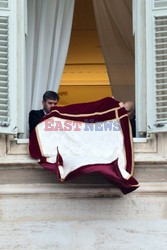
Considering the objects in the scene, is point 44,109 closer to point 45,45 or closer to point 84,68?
point 45,45

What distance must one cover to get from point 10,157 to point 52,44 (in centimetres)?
139

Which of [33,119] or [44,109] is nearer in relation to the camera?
[33,119]

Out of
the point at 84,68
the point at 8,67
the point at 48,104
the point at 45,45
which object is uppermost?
the point at 45,45

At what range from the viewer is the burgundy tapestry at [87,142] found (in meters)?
8.94

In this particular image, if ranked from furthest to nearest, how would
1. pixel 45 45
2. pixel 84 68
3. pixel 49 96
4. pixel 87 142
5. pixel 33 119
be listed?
pixel 84 68 → pixel 45 45 → pixel 49 96 → pixel 33 119 → pixel 87 142

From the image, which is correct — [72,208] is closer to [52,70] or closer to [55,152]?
[55,152]

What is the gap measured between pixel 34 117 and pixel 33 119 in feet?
0.08

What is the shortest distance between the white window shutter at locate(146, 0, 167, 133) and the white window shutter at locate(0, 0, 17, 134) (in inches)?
44.3

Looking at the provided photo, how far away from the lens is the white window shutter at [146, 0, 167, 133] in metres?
9.32

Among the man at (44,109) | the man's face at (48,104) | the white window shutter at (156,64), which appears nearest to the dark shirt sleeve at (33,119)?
the man at (44,109)

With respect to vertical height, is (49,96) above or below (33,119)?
above

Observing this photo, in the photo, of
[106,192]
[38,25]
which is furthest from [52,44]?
[106,192]

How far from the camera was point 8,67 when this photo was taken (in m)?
9.43

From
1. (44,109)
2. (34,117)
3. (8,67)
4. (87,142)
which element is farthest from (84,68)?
(87,142)
